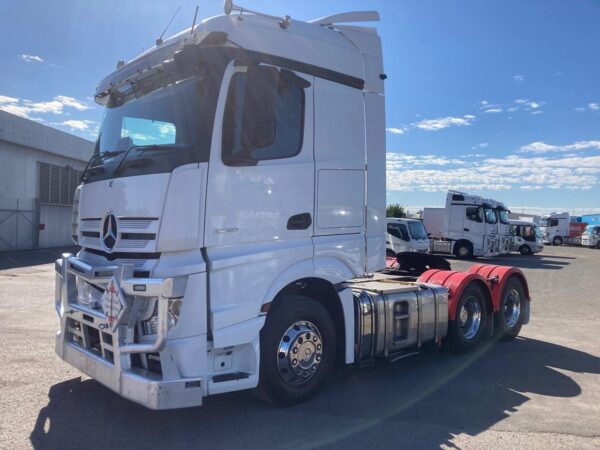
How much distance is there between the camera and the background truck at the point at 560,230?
166 feet

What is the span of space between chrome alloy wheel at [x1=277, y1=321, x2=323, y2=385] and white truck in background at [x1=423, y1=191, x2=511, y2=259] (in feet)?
75.0

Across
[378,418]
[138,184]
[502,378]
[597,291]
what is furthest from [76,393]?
[597,291]

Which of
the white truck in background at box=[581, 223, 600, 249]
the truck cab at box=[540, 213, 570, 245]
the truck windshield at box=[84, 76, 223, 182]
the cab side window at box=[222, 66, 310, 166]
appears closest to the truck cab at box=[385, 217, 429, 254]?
the cab side window at box=[222, 66, 310, 166]

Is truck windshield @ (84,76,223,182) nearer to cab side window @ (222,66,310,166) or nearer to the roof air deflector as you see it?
cab side window @ (222,66,310,166)

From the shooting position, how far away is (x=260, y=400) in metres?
4.96

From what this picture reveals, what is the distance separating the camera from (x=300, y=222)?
15.7ft

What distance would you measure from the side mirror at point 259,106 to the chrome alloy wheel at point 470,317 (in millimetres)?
4341

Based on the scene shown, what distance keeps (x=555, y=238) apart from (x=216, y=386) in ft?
178

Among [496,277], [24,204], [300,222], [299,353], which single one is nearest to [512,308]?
[496,277]

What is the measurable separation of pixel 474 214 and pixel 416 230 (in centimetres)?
431

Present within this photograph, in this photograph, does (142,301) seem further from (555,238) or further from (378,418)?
(555,238)

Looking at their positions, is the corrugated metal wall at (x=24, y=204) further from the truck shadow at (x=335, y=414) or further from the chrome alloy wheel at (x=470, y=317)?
the chrome alloy wheel at (x=470, y=317)

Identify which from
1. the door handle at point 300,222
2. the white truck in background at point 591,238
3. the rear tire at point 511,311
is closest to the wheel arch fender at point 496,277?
the rear tire at point 511,311

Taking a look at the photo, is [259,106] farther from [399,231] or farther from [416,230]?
[416,230]
